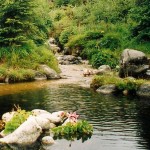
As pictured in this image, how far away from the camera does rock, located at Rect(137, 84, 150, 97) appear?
1412 inches

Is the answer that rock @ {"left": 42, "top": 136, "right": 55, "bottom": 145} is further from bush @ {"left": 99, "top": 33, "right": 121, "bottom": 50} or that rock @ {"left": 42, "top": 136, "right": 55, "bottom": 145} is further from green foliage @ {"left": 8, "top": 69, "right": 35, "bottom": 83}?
bush @ {"left": 99, "top": 33, "right": 121, "bottom": 50}

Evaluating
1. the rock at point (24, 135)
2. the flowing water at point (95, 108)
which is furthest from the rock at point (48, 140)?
the rock at point (24, 135)

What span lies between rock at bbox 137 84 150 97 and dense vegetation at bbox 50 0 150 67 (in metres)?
16.5

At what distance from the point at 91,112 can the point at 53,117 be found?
3.91m

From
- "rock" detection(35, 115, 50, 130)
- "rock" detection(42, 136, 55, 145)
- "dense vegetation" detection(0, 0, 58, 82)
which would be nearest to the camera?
"rock" detection(42, 136, 55, 145)

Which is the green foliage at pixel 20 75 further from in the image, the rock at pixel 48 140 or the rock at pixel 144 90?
the rock at pixel 48 140

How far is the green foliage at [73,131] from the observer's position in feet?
78.4

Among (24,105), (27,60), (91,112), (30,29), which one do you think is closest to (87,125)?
(91,112)

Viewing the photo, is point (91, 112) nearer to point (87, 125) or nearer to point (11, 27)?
point (87, 125)

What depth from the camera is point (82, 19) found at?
76438mm

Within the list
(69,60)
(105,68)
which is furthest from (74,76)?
(69,60)

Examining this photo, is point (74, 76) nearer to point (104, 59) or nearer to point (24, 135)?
point (104, 59)

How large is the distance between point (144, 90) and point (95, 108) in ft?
22.2

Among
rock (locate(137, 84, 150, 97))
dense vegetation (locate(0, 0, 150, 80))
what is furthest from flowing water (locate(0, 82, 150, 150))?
dense vegetation (locate(0, 0, 150, 80))
